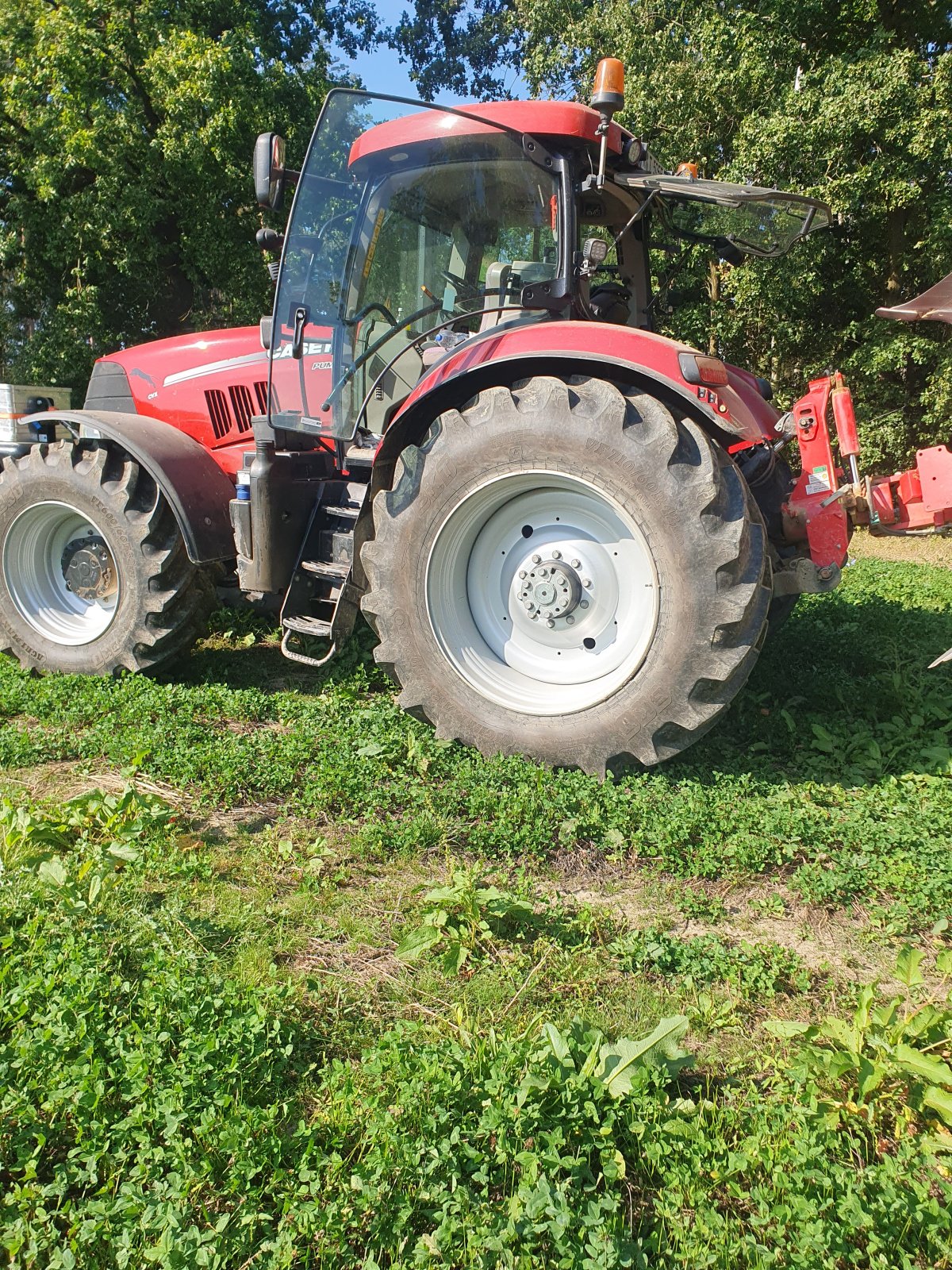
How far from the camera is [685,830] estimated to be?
3410 millimetres

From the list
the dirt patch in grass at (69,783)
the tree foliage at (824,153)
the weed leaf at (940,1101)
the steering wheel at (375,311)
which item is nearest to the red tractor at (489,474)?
the steering wheel at (375,311)

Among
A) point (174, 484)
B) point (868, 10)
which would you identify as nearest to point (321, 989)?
point (174, 484)

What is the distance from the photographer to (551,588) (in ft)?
13.1

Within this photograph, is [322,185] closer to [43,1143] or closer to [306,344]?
[306,344]

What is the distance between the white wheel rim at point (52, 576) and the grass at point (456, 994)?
2.63 feet

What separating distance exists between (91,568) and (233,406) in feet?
4.18

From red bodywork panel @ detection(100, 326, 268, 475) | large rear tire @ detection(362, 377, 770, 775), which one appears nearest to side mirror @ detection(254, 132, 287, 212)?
red bodywork panel @ detection(100, 326, 268, 475)

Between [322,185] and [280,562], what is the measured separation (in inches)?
72.9

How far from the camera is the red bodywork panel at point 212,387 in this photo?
17.8 feet

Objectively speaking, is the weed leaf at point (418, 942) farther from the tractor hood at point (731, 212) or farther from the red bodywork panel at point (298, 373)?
the tractor hood at point (731, 212)

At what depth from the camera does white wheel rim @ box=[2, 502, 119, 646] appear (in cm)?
510

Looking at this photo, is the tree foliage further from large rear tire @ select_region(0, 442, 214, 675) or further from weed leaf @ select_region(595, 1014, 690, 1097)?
weed leaf @ select_region(595, 1014, 690, 1097)

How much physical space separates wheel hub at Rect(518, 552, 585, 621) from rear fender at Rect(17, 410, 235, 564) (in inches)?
68.4

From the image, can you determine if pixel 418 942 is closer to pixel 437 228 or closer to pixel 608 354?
pixel 608 354
